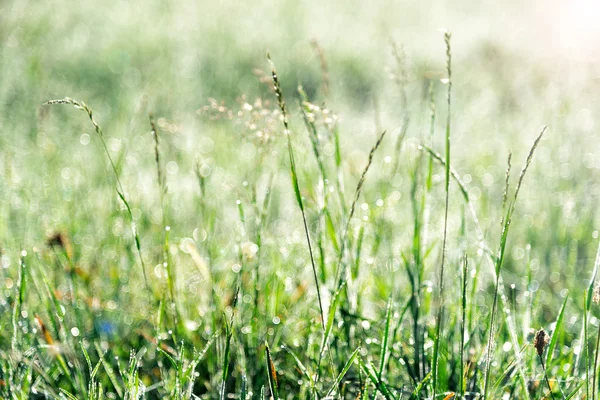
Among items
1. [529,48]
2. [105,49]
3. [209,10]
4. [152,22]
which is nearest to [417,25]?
[529,48]

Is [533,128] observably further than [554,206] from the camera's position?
Yes

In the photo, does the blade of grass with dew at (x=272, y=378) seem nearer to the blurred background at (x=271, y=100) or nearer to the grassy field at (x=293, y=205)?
the grassy field at (x=293, y=205)

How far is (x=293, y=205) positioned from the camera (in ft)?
7.60

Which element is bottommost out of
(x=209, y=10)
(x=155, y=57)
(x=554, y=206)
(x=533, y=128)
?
(x=554, y=206)

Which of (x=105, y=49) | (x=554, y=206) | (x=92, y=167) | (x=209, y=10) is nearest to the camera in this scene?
(x=554, y=206)

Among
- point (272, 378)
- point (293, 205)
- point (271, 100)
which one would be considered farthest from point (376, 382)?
point (271, 100)

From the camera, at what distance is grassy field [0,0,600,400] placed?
3.78 feet

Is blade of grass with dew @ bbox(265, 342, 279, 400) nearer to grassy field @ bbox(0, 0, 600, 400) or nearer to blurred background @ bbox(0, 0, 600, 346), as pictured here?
grassy field @ bbox(0, 0, 600, 400)

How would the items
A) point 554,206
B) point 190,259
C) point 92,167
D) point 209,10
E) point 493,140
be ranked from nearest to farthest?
point 190,259 < point 554,206 < point 92,167 < point 493,140 < point 209,10

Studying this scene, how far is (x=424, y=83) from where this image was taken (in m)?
3.30

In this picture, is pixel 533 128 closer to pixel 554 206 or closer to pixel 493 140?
pixel 493 140

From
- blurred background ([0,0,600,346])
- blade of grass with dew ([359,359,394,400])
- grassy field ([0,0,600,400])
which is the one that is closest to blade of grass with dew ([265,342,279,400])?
grassy field ([0,0,600,400])

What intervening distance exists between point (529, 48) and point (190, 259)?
10.2 feet

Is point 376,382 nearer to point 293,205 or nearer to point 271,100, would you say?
point 293,205
